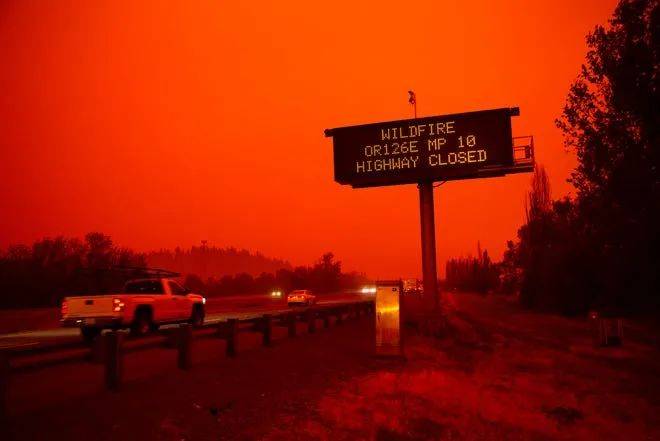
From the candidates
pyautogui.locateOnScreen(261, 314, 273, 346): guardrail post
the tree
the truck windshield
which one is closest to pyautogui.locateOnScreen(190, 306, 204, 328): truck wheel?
the truck windshield

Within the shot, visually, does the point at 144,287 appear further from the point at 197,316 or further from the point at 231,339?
the point at 231,339

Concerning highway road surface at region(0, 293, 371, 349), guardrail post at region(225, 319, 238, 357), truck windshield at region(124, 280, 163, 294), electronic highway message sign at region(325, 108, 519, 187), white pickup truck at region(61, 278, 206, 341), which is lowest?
highway road surface at region(0, 293, 371, 349)

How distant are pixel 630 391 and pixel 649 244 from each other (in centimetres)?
1842

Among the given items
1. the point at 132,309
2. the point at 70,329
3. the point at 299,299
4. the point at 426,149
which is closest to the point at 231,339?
the point at 132,309

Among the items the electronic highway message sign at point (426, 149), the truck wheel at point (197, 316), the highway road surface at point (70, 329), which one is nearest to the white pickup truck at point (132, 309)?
the truck wheel at point (197, 316)

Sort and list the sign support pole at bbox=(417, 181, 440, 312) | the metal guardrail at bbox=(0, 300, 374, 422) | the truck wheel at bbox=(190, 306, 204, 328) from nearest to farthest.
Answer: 1. the metal guardrail at bbox=(0, 300, 374, 422)
2. the truck wheel at bbox=(190, 306, 204, 328)
3. the sign support pole at bbox=(417, 181, 440, 312)

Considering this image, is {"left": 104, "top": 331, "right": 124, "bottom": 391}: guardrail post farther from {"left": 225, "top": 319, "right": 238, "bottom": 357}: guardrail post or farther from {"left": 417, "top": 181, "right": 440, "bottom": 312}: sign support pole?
{"left": 417, "top": 181, "right": 440, "bottom": 312}: sign support pole

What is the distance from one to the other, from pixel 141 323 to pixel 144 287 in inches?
83.2

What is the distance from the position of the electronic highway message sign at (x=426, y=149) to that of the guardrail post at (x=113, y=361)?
1344cm

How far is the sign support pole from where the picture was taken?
69.1ft

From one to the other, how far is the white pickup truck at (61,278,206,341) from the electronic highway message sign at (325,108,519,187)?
25.4 ft

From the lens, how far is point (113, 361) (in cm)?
904

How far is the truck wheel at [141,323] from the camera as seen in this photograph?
1652 cm

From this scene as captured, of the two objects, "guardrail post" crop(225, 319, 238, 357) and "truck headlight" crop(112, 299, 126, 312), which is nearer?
"guardrail post" crop(225, 319, 238, 357)
